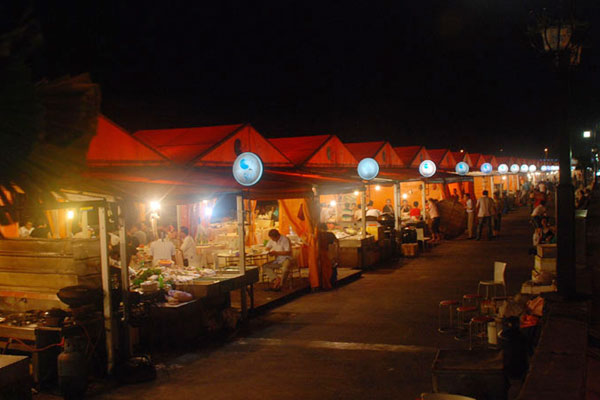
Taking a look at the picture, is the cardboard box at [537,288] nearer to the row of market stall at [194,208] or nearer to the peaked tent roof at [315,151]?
the row of market stall at [194,208]

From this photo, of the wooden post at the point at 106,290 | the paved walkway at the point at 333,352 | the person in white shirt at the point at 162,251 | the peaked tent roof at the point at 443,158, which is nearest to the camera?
the paved walkway at the point at 333,352

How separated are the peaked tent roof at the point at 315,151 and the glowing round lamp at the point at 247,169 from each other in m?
5.91

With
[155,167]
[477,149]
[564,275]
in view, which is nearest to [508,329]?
[564,275]

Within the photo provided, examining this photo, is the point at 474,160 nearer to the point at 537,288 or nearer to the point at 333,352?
the point at 537,288

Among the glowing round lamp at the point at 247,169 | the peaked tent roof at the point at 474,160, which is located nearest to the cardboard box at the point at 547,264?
the glowing round lamp at the point at 247,169

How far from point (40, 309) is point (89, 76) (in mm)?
8101

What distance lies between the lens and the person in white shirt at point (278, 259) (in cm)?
1338

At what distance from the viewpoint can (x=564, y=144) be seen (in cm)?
741

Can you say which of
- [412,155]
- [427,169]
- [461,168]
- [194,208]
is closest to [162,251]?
[194,208]

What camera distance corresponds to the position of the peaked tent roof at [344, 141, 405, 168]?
831 inches

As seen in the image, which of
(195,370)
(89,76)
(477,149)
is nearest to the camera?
(89,76)

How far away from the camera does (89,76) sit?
135cm

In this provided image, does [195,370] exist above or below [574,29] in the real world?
below

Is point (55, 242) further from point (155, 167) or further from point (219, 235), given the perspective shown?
point (219, 235)
